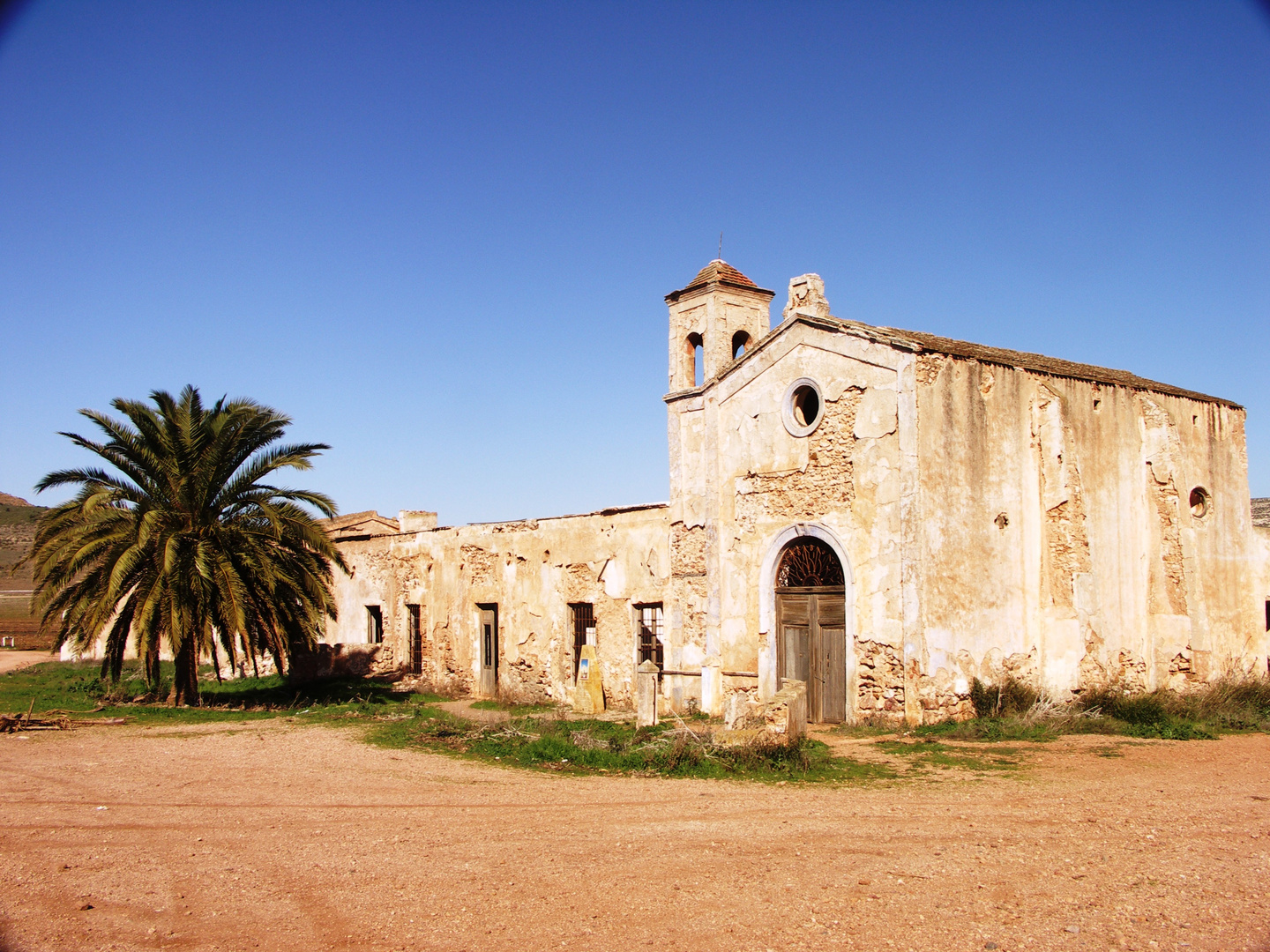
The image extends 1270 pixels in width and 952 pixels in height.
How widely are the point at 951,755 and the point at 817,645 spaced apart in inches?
143

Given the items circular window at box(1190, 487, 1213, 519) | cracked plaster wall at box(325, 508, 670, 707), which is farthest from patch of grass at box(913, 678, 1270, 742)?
cracked plaster wall at box(325, 508, 670, 707)

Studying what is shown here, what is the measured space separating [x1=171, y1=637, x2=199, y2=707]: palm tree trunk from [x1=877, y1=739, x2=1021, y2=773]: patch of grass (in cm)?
1222

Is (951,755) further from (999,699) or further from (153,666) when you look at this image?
(153,666)

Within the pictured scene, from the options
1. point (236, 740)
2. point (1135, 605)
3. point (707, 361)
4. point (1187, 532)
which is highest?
point (707, 361)

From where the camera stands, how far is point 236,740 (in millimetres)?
14047

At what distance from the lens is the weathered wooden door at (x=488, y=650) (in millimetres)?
21344

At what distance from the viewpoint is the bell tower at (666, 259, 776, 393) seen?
1778cm

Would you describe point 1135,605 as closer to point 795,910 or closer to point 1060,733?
point 1060,733

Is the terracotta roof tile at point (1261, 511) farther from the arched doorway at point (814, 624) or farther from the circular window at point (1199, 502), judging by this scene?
the arched doorway at point (814, 624)

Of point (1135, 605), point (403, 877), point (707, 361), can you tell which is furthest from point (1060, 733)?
point (403, 877)

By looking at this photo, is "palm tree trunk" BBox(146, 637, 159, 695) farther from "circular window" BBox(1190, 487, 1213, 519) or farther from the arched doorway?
"circular window" BBox(1190, 487, 1213, 519)

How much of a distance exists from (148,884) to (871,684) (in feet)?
33.5

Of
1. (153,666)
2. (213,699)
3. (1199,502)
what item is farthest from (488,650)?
(1199,502)

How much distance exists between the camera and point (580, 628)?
19656 mm
